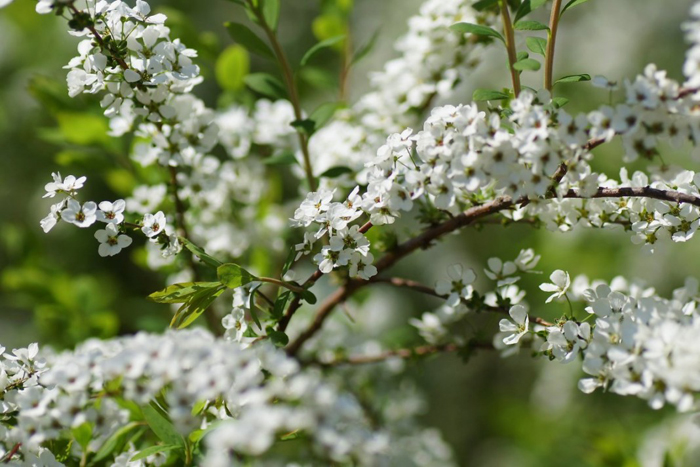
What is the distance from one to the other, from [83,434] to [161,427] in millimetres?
120

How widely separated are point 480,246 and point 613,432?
40.4 inches

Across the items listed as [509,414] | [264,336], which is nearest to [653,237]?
[264,336]

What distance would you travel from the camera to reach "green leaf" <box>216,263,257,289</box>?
0.79m

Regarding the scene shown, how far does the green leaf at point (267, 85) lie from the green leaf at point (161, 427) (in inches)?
20.6

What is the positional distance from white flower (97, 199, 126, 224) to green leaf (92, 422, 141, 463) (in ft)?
0.96

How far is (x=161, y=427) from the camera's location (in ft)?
2.70

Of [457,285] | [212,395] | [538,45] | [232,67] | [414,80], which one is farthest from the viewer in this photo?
[232,67]

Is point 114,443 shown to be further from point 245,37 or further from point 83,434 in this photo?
point 245,37

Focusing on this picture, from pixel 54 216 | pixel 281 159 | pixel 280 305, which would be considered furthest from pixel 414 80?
pixel 54 216

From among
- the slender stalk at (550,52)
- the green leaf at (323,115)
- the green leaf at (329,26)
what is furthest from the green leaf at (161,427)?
the green leaf at (329,26)

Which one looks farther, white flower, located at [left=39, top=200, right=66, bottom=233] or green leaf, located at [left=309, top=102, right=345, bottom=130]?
green leaf, located at [left=309, top=102, right=345, bottom=130]

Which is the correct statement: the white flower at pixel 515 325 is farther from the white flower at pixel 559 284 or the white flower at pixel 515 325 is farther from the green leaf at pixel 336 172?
the green leaf at pixel 336 172

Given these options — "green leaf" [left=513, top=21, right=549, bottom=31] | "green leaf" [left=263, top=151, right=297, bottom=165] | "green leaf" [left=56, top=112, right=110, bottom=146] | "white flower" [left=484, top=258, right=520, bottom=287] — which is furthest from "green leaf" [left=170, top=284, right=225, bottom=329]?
"green leaf" [left=56, top=112, right=110, bottom=146]

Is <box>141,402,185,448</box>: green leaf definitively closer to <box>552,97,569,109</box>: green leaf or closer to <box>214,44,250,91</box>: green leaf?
<box>552,97,569,109</box>: green leaf
